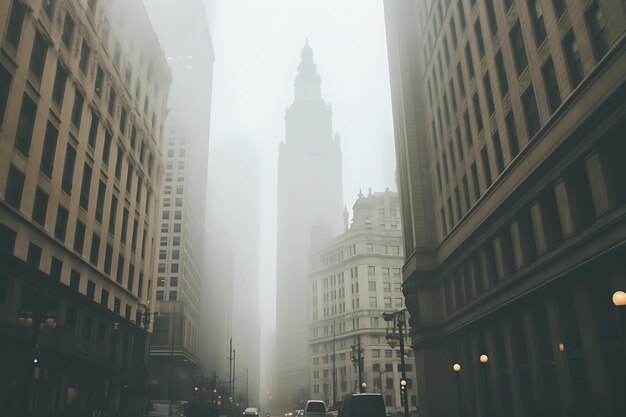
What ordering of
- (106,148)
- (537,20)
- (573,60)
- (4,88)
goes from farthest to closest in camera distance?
1. (106,148)
2. (4,88)
3. (537,20)
4. (573,60)

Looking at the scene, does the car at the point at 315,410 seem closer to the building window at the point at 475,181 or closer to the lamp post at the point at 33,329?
the lamp post at the point at 33,329

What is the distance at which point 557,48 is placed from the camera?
24141mm

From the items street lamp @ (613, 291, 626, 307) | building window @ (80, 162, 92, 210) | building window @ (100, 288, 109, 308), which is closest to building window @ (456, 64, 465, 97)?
street lamp @ (613, 291, 626, 307)

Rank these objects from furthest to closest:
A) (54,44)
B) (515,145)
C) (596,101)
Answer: (54,44), (515,145), (596,101)

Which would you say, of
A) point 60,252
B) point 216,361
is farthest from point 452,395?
point 216,361

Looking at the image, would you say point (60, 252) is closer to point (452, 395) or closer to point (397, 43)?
point (452, 395)

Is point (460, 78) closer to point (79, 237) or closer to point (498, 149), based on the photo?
point (498, 149)

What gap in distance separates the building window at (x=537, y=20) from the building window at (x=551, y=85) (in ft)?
5.53

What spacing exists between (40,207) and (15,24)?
10.7 meters

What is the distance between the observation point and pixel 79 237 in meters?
39.6

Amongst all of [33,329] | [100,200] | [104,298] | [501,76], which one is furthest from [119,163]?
[501,76]

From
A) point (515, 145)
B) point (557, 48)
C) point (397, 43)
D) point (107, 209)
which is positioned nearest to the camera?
point (557, 48)

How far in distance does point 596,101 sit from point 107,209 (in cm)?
3790

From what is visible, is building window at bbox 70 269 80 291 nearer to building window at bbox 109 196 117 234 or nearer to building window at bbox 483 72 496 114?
building window at bbox 109 196 117 234
